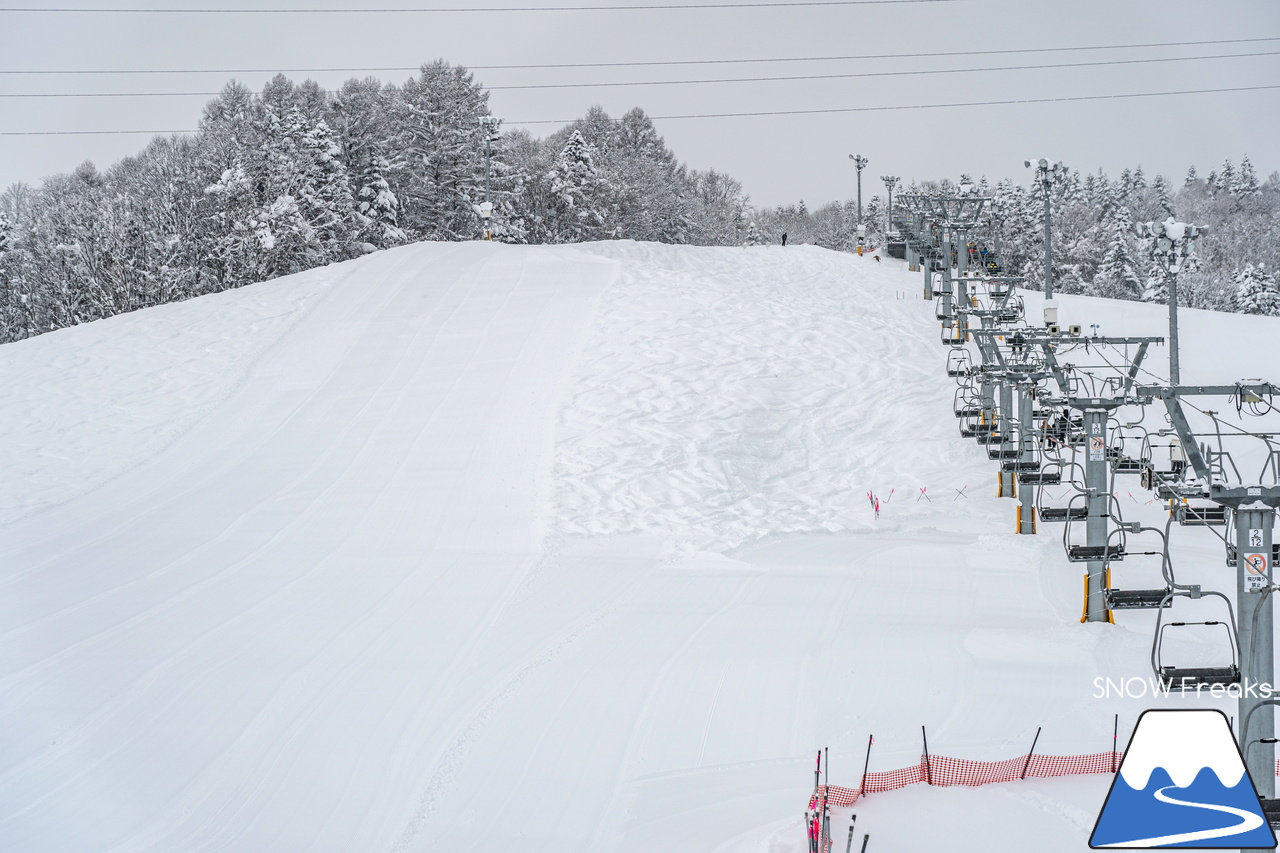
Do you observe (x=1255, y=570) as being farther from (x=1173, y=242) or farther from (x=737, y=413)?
(x=737, y=413)

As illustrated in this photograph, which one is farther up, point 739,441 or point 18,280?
point 18,280

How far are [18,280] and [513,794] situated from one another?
55.5 m

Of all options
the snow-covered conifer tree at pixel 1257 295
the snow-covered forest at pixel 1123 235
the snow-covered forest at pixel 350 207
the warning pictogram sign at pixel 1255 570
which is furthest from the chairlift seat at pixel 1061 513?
the snow-covered conifer tree at pixel 1257 295

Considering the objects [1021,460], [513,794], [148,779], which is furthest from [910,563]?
[148,779]

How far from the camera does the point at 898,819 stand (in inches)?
319

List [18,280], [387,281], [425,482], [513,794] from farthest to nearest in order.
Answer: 1. [18,280]
2. [387,281]
3. [425,482]
4. [513,794]

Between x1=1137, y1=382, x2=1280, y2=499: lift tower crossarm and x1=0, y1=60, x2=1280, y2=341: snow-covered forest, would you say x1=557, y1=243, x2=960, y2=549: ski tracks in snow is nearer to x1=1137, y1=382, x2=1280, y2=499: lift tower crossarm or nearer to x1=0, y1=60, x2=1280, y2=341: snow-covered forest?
x1=1137, y1=382, x2=1280, y2=499: lift tower crossarm

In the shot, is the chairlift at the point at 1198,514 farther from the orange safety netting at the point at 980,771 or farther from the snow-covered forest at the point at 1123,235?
the snow-covered forest at the point at 1123,235

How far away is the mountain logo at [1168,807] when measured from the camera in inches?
217

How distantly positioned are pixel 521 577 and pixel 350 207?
124 feet

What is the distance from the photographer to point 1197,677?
7.43 meters

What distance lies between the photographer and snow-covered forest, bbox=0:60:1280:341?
151 feet

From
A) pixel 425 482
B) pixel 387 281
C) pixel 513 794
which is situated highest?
pixel 387 281

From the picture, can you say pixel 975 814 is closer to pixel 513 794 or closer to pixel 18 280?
pixel 513 794
